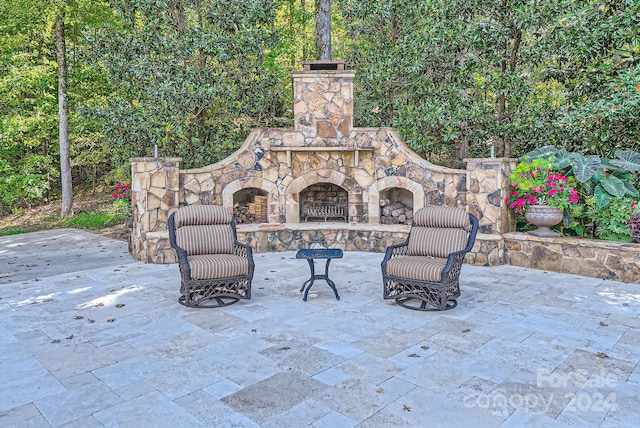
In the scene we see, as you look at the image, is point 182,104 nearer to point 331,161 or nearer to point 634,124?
point 331,161

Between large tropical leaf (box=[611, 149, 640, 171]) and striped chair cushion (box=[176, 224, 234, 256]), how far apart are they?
229 inches

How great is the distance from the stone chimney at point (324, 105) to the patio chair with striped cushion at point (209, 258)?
3418mm

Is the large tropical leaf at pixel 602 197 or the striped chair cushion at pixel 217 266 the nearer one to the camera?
the striped chair cushion at pixel 217 266

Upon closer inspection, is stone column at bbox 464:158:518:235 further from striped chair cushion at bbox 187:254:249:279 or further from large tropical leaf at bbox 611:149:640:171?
striped chair cushion at bbox 187:254:249:279

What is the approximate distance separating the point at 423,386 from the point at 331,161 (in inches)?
236

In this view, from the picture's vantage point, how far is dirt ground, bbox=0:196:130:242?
11.5m

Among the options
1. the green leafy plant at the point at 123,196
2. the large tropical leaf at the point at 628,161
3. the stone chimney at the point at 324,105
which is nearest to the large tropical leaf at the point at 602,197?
the large tropical leaf at the point at 628,161

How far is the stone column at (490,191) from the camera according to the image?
734cm

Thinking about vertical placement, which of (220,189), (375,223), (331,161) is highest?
(331,161)

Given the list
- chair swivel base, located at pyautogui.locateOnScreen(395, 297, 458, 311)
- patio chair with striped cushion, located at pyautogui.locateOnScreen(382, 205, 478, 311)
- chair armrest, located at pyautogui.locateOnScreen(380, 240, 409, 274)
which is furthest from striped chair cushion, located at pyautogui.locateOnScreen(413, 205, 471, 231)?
chair swivel base, located at pyautogui.locateOnScreen(395, 297, 458, 311)

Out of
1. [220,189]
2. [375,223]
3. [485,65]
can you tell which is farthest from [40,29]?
[485,65]

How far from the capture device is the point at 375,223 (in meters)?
8.77

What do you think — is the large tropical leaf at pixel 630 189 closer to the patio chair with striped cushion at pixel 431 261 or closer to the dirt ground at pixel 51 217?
the patio chair with striped cushion at pixel 431 261

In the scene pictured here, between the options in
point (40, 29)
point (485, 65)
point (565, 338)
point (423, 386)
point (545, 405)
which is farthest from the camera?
point (40, 29)
